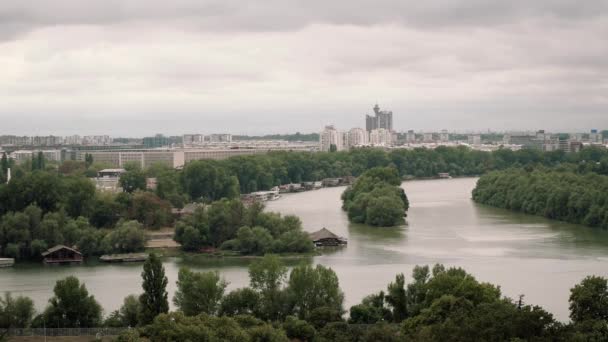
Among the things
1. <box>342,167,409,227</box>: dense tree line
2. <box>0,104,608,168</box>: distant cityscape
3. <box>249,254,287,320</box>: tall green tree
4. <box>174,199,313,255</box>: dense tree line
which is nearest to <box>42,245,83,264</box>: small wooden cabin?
<box>174,199,313,255</box>: dense tree line

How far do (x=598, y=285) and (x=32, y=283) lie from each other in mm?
8950

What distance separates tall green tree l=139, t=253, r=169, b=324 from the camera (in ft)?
38.1

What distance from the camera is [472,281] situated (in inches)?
450

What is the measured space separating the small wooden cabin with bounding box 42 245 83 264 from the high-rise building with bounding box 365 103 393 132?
8460 centimetres

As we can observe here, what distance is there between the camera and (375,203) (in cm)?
2377

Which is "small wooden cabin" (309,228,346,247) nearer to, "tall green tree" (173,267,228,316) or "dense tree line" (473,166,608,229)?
"dense tree line" (473,166,608,229)


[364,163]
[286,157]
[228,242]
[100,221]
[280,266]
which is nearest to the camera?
[280,266]

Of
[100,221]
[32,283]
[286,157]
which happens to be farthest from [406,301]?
[286,157]

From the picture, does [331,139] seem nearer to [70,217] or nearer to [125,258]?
[70,217]

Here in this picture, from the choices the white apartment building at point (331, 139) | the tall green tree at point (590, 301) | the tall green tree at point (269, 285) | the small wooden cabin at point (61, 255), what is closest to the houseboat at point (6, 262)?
the small wooden cabin at point (61, 255)

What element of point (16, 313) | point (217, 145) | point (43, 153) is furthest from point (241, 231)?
point (217, 145)

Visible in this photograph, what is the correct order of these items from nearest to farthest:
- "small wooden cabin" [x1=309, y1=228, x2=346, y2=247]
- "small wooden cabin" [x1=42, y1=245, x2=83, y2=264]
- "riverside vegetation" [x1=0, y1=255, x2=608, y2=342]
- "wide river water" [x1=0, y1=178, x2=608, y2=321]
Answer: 1. "riverside vegetation" [x1=0, y1=255, x2=608, y2=342]
2. "wide river water" [x1=0, y1=178, x2=608, y2=321]
3. "small wooden cabin" [x1=42, y1=245, x2=83, y2=264]
4. "small wooden cabin" [x1=309, y1=228, x2=346, y2=247]

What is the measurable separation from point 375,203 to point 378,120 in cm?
7970

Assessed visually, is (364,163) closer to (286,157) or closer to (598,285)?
(286,157)
